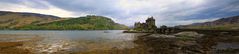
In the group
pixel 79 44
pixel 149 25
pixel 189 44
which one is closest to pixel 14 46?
pixel 79 44

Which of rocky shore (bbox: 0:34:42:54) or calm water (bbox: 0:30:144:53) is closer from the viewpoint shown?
rocky shore (bbox: 0:34:42:54)

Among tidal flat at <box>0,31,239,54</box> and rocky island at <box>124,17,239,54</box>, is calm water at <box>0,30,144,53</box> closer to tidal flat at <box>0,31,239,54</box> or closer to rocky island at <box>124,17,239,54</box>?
tidal flat at <box>0,31,239,54</box>

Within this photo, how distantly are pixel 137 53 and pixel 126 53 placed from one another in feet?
5.25

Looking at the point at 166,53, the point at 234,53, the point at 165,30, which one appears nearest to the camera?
the point at 234,53

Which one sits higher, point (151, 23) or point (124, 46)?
point (151, 23)

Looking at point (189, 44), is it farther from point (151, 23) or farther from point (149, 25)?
point (149, 25)

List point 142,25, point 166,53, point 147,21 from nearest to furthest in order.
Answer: point 166,53 < point 147,21 < point 142,25

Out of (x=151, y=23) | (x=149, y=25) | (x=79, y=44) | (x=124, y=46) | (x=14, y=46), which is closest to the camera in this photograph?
(x=124, y=46)

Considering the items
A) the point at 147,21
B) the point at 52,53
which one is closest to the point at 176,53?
the point at 52,53

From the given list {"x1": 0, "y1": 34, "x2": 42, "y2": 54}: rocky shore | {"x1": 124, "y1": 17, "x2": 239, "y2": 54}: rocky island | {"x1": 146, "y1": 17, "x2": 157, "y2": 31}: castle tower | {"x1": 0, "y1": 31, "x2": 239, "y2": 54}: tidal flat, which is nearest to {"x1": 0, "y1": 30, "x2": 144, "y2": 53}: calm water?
{"x1": 0, "y1": 31, "x2": 239, "y2": 54}: tidal flat

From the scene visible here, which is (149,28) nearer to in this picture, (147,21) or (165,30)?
(147,21)

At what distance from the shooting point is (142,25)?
506 feet

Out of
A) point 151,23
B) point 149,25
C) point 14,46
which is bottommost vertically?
point 14,46

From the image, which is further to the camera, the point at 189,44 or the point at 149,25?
the point at 149,25
